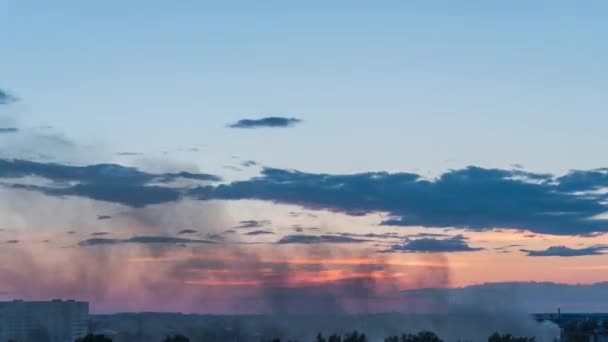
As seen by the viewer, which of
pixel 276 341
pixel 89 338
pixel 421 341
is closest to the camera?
pixel 89 338

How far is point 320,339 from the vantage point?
180 meters

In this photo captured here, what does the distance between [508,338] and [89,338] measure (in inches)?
2992

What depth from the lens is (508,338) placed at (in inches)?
7111

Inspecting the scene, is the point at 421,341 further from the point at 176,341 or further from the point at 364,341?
the point at 176,341

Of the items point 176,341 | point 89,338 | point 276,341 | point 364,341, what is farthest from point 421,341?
point 89,338

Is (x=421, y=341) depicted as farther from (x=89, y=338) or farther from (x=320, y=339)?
(x=89, y=338)

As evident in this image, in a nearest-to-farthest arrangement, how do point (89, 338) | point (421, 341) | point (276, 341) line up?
point (89, 338)
point (276, 341)
point (421, 341)

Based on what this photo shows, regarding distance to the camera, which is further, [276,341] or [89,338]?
[276,341]

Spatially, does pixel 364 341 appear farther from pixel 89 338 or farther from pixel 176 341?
pixel 89 338

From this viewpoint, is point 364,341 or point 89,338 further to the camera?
point 364,341

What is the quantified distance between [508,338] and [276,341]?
43105 mm

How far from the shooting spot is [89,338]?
15050 cm

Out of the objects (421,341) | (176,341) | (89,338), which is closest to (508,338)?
(421,341)

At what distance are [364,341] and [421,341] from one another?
11.3 metres
